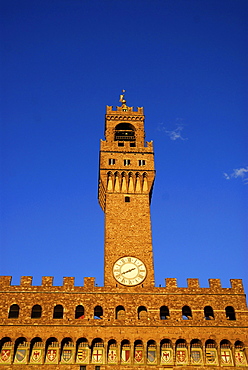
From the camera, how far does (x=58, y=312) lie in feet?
116

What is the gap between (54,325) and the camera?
34.0 m

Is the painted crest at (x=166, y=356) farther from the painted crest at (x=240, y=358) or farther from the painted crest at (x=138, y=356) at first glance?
the painted crest at (x=240, y=358)

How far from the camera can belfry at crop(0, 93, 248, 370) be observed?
33.2m

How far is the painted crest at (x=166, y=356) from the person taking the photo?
3356cm

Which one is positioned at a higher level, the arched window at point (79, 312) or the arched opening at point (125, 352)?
the arched window at point (79, 312)

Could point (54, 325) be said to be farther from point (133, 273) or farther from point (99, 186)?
point (99, 186)

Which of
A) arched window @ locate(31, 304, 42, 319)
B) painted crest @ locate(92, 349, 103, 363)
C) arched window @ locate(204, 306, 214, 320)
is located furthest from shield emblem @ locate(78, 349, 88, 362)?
arched window @ locate(204, 306, 214, 320)

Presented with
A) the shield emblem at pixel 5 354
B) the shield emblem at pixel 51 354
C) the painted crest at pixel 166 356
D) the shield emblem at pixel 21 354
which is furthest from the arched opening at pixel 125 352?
the shield emblem at pixel 5 354

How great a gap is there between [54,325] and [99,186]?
16.9 m

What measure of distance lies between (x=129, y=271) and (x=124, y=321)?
4.79m

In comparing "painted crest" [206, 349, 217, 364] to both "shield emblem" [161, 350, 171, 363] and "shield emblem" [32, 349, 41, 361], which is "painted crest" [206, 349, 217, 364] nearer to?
"shield emblem" [161, 350, 171, 363]

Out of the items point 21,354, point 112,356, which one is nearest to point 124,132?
point 112,356

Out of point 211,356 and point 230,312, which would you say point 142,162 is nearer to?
point 230,312

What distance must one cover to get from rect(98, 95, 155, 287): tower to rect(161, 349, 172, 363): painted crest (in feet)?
19.4
